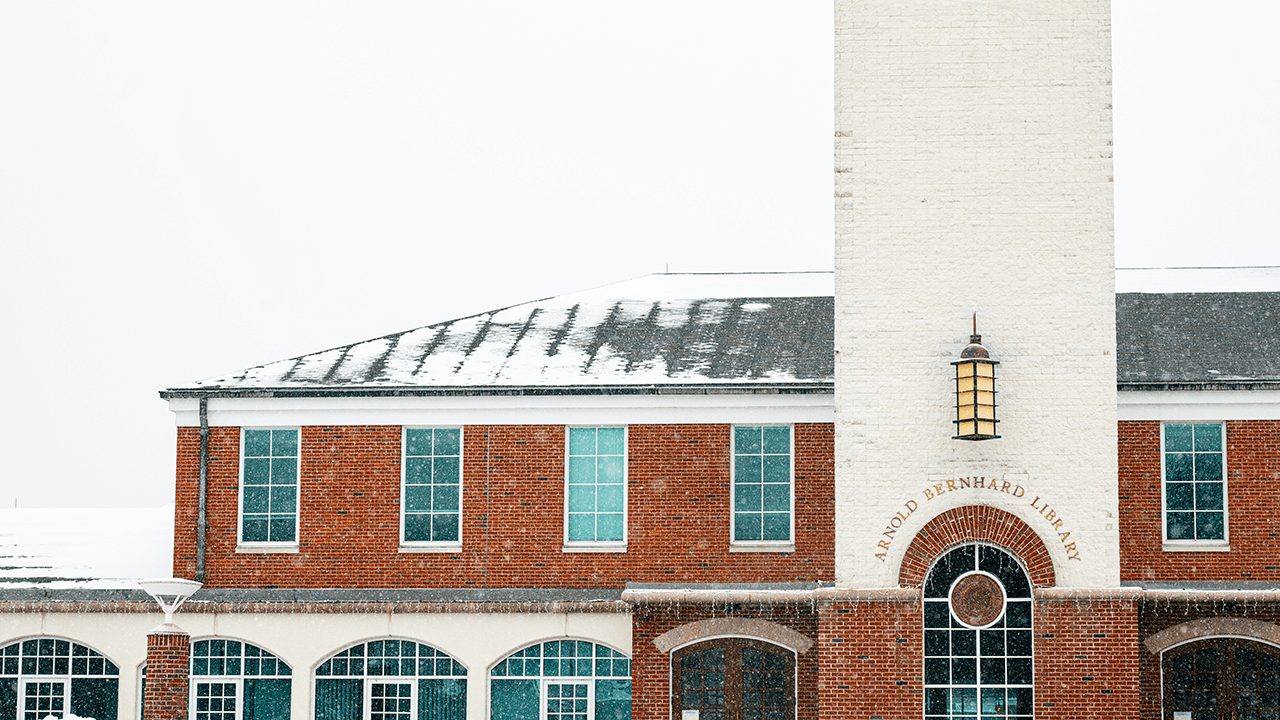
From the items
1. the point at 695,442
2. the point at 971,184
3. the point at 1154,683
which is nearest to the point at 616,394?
the point at 695,442

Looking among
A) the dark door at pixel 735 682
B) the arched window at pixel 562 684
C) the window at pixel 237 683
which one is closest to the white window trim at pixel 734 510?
the dark door at pixel 735 682

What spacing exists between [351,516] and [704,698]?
5.73 meters

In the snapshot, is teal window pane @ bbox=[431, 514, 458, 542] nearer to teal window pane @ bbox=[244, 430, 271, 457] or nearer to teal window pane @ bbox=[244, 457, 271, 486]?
teal window pane @ bbox=[244, 457, 271, 486]

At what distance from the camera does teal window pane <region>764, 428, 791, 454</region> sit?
872 inches

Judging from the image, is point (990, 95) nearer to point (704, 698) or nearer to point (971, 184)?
point (971, 184)

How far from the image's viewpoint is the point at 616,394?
879 inches

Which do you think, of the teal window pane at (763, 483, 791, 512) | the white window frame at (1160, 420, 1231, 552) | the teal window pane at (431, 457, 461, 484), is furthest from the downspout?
the white window frame at (1160, 420, 1231, 552)

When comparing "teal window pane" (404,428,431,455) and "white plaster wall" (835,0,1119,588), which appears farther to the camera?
"teal window pane" (404,428,431,455)

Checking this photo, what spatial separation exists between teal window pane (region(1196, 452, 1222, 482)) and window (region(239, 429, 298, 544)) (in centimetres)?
1281

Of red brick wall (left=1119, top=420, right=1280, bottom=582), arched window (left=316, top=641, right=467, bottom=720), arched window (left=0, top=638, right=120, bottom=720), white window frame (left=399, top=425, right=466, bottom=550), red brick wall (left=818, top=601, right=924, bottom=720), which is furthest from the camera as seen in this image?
white window frame (left=399, top=425, right=466, bottom=550)

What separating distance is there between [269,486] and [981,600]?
10.3 meters

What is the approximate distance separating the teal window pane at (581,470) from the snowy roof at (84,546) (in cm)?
618

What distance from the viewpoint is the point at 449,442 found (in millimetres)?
22656

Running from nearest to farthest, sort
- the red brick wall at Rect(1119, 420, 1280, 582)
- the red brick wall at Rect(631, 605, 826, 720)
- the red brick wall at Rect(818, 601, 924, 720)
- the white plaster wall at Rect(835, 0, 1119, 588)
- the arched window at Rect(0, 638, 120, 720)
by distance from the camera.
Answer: the red brick wall at Rect(818, 601, 924, 720), the white plaster wall at Rect(835, 0, 1119, 588), the red brick wall at Rect(631, 605, 826, 720), the red brick wall at Rect(1119, 420, 1280, 582), the arched window at Rect(0, 638, 120, 720)
